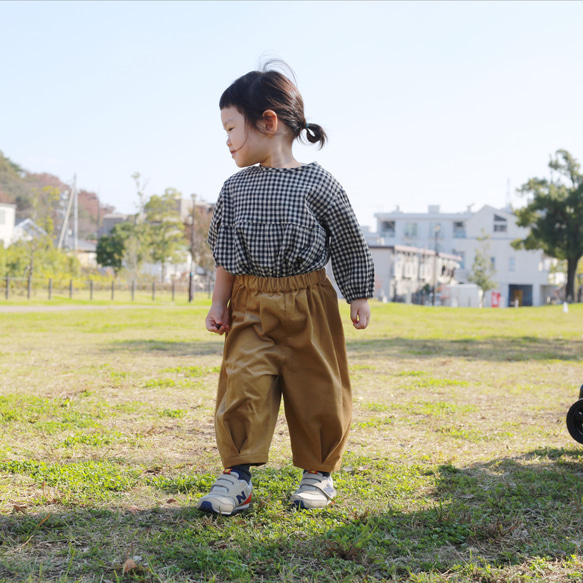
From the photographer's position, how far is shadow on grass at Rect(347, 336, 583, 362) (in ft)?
26.2

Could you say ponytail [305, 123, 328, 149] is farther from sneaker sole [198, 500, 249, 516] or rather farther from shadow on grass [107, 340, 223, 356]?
shadow on grass [107, 340, 223, 356]

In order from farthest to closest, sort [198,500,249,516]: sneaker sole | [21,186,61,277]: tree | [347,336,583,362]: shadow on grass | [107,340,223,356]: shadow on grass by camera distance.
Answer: [21,186,61,277]: tree < [347,336,583,362]: shadow on grass < [107,340,223,356]: shadow on grass < [198,500,249,516]: sneaker sole

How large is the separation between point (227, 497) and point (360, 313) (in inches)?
32.9

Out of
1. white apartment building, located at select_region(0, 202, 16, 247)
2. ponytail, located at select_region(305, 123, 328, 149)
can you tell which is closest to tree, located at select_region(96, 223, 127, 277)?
white apartment building, located at select_region(0, 202, 16, 247)

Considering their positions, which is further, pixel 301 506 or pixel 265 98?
pixel 265 98

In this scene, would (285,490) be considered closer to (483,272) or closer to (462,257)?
(483,272)

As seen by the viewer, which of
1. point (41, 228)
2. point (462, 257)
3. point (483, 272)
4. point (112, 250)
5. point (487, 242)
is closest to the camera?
point (41, 228)

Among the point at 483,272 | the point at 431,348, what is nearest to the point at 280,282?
the point at 431,348

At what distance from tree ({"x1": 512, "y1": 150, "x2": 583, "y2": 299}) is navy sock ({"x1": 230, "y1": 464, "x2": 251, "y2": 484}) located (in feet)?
127

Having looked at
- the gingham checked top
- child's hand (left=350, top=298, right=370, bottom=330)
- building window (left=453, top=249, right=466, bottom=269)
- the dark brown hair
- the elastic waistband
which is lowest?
child's hand (left=350, top=298, right=370, bottom=330)

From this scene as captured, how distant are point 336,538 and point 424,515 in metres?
0.39

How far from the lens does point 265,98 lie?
8.08 feet

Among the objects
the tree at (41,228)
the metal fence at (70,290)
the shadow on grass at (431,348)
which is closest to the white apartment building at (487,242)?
the metal fence at (70,290)

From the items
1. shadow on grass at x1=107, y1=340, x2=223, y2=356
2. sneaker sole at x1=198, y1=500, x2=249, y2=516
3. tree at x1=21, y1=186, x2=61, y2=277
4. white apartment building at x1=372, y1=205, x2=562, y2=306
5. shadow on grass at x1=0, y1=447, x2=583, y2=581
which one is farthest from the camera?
white apartment building at x1=372, y1=205, x2=562, y2=306
